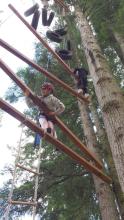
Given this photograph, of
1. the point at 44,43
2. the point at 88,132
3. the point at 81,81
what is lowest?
the point at 88,132

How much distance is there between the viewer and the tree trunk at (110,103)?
496 cm

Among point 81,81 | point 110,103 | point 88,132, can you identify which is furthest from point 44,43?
point 110,103

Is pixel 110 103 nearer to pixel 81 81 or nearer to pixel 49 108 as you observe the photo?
pixel 49 108

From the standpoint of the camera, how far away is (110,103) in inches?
221

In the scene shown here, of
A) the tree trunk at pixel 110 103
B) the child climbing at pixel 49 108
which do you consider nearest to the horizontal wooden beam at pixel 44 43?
the tree trunk at pixel 110 103

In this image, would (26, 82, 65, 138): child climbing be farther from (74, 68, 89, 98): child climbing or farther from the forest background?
(74, 68, 89, 98): child climbing

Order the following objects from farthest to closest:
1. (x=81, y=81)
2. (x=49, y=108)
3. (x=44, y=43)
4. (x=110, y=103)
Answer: (x=44, y=43) < (x=81, y=81) < (x=49, y=108) < (x=110, y=103)

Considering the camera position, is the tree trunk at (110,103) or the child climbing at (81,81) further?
the child climbing at (81,81)

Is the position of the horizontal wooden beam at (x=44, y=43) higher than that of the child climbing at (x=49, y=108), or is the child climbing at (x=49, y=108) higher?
the horizontal wooden beam at (x=44, y=43)

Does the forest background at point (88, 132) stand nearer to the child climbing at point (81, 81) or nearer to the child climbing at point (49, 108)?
the child climbing at point (81, 81)

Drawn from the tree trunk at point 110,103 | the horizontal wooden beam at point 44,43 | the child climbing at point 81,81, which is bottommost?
the tree trunk at point 110,103

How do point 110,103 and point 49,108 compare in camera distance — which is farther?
point 49,108

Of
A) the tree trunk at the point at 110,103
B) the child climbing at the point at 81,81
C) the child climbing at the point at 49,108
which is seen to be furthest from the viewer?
the child climbing at the point at 81,81

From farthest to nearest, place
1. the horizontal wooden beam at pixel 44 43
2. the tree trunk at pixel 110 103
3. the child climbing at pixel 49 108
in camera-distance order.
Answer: the horizontal wooden beam at pixel 44 43, the child climbing at pixel 49 108, the tree trunk at pixel 110 103
